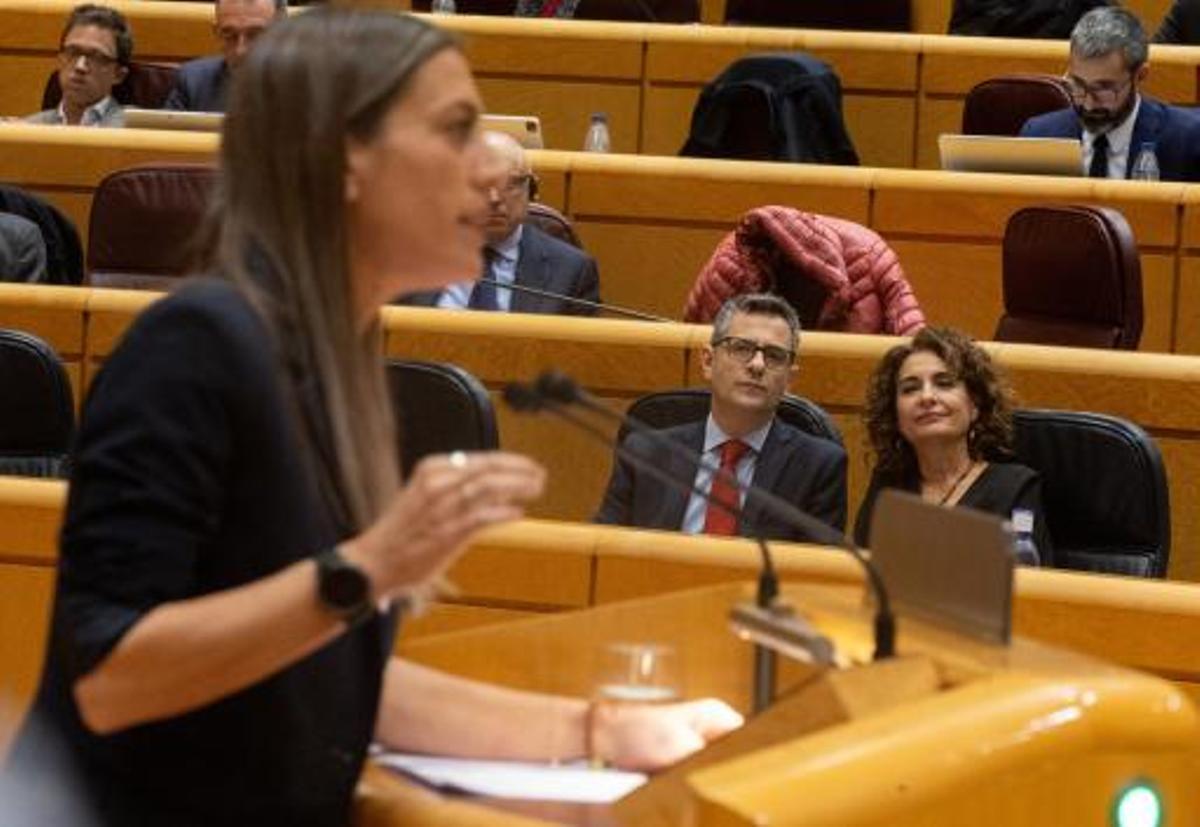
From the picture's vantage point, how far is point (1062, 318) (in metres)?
4.49

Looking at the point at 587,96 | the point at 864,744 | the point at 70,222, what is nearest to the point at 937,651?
the point at 864,744

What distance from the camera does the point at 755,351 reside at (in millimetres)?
3760

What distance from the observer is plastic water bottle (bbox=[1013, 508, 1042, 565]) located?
3.48 m

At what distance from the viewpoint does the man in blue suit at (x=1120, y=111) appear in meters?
5.14

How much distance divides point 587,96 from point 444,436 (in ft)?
8.54

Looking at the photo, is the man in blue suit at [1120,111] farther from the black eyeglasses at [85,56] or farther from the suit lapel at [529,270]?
the black eyeglasses at [85,56]

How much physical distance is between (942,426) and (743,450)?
307 millimetres

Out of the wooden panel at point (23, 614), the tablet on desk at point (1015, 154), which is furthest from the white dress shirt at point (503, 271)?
the wooden panel at point (23, 614)

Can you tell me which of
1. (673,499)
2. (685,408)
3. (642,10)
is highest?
(642,10)

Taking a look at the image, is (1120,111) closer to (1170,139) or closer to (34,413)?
(1170,139)

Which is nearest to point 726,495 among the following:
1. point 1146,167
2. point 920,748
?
point 1146,167

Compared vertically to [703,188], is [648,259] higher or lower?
lower

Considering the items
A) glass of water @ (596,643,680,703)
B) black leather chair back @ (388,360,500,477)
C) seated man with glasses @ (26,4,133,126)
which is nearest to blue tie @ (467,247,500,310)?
black leather chair back @ (388,360,500,477)

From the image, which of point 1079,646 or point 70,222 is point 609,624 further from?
point 70,222
